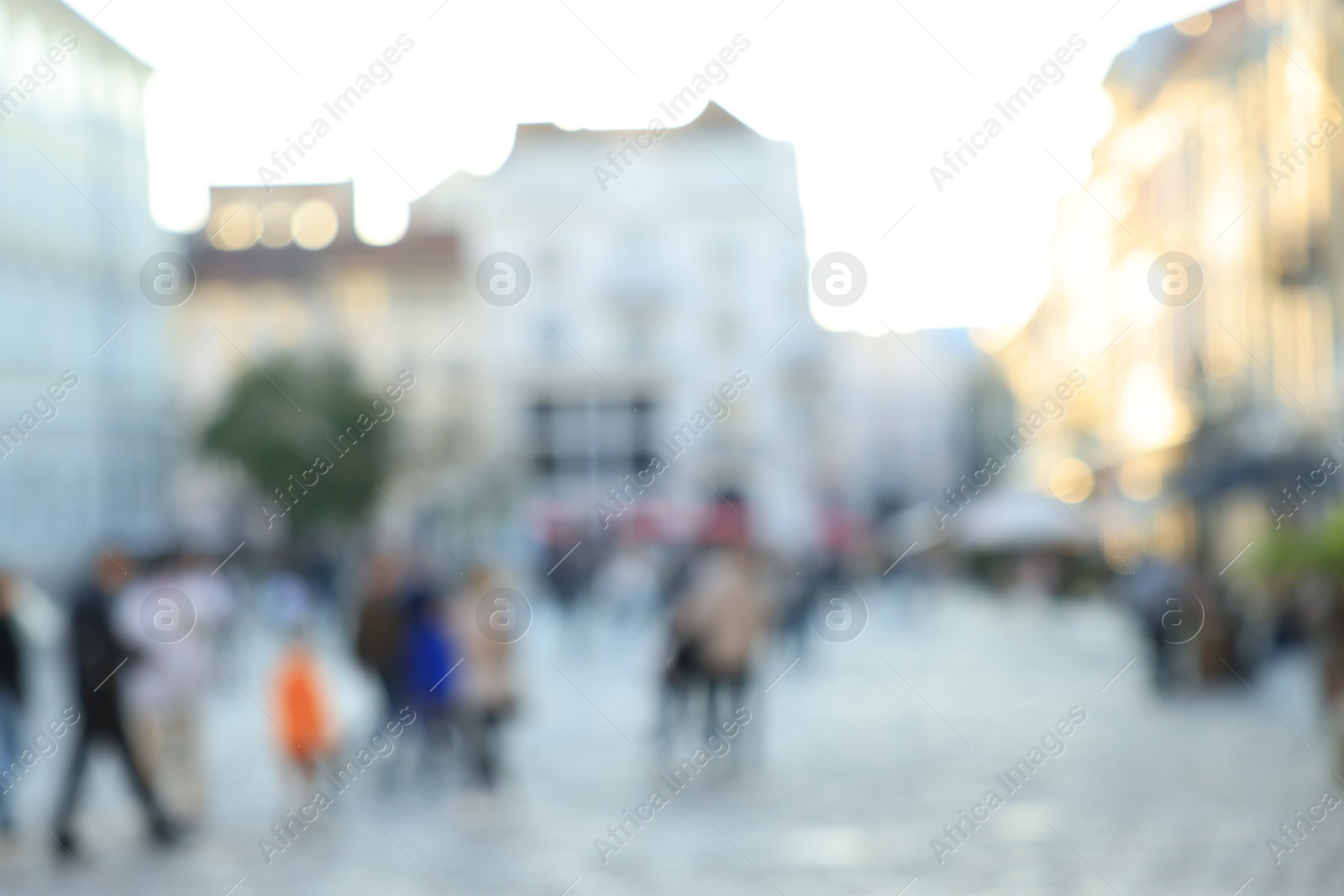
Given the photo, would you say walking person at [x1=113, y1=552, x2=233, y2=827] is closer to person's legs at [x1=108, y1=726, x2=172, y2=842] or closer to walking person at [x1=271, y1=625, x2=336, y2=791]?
person's legs at [x1=108, y1=726, x2=172, y2=842]

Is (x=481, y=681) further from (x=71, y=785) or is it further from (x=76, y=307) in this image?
(x=76, y=307)

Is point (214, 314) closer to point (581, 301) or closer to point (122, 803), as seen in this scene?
point (581, 301)

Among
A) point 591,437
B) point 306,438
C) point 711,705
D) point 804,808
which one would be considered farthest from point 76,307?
point 804,808

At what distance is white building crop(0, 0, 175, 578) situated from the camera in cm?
4194

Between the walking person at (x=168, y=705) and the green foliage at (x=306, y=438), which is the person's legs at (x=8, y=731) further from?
the green foliage at (x=306, y=438)

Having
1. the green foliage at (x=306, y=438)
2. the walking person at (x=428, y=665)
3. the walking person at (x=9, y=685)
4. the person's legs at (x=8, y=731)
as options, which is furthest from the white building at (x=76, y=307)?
the person's legs at (x=8, y=731)

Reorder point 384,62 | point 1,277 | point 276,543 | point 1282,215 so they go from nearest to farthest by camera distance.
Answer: point 384,62, point 1282,215, point 1,277, point 276,543

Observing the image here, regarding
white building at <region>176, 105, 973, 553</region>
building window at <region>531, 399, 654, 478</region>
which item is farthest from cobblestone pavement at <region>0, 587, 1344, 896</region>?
building window at <region>531, 399, 654, 478</region>

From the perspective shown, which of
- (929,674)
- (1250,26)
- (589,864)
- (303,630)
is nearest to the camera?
(589,864)

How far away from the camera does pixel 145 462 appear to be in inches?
2004

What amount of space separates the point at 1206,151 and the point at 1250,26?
5.66 metres

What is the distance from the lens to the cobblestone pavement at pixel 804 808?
30.5ft

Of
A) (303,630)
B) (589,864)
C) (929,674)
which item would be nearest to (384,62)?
(303,630)

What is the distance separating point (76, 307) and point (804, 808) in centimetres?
3790
